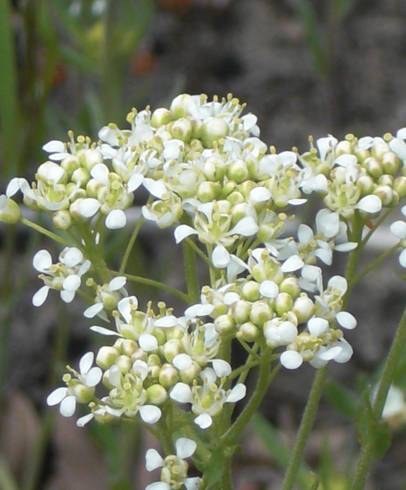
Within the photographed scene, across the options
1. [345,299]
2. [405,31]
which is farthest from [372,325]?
[345,299]

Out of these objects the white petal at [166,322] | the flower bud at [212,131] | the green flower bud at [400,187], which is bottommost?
the white petal at [166,322]

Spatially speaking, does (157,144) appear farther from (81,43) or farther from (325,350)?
(81,43)

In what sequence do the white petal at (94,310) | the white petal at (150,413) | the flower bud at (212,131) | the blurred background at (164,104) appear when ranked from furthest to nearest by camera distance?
the blurred background at (164,104)
the flower bud at (212,131)
the white petal at (94,310)
the white petal at (150,413)

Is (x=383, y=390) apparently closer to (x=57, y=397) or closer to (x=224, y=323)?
(x=224, y=323)

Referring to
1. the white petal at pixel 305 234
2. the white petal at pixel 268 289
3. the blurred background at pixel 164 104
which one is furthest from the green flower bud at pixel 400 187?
the blurred background at pixel 164 104

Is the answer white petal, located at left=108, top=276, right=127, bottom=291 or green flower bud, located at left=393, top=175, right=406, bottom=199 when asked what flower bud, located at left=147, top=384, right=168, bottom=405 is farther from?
green flower bud, located at left=393, top=175, right=406, bottom=199

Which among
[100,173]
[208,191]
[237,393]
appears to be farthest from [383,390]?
[100,173]

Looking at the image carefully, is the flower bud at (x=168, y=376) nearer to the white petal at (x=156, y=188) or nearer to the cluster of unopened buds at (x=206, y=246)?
the cluster of unopened buds at (x=206, y=246)
